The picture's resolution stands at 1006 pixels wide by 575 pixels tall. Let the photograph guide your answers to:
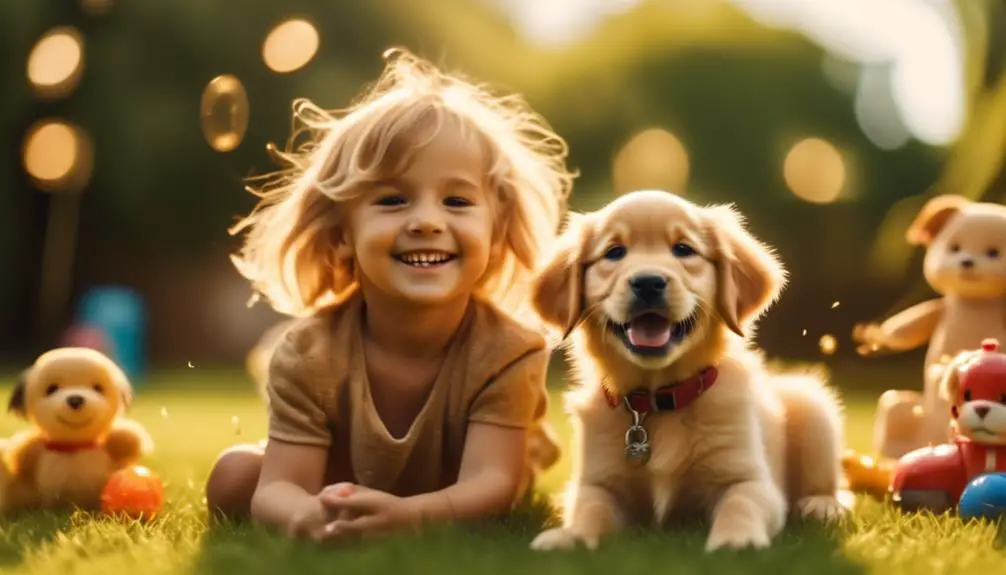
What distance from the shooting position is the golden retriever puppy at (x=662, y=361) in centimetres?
286

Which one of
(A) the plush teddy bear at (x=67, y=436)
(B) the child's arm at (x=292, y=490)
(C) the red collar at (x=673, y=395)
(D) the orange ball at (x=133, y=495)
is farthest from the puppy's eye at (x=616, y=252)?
(A) the plush teddy bear at (x=67, y=436)

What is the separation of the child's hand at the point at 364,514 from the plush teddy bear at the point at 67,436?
3.84 feet

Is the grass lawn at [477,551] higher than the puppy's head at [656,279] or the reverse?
the reverse

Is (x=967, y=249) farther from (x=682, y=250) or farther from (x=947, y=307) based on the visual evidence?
(x=682, y=250)

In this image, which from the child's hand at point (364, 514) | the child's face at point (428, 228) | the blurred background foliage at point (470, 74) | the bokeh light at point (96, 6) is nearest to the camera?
the child's hand at point (364, 514)

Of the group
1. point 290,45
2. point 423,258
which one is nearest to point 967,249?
point 423,258

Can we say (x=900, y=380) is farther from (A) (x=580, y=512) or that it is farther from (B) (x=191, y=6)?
(B) (x=191, y=6)

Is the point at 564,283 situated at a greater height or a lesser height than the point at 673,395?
greater

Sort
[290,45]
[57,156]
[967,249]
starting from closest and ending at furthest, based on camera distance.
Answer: [967,249]
[290,45]
[57,156]

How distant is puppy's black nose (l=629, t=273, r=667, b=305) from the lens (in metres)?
2.78

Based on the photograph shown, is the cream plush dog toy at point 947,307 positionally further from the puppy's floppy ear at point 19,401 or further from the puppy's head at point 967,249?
the puppy's floppy ear at point 19,401

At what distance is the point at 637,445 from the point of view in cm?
293

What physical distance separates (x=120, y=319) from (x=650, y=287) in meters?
9.96

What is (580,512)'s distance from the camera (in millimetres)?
2883
